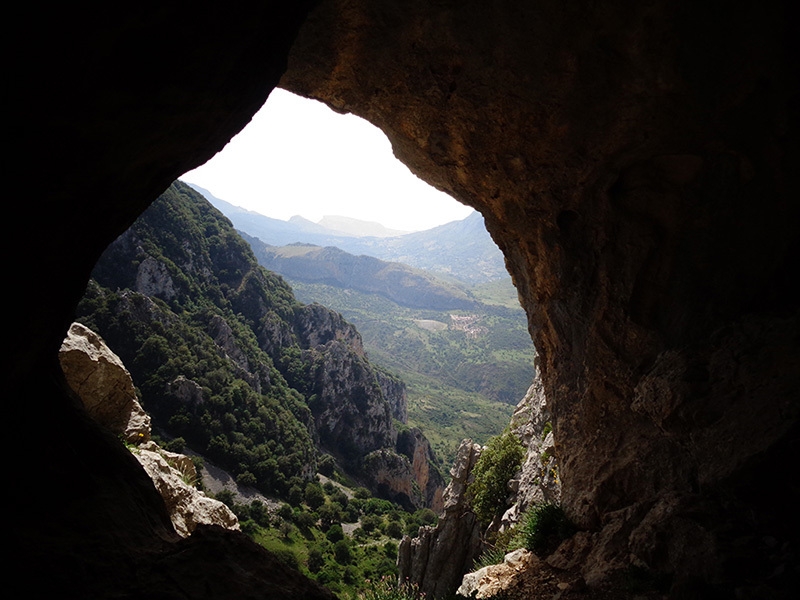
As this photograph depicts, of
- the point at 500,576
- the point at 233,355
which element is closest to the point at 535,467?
the point at 500,576

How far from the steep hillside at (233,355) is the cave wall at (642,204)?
67.3 metres

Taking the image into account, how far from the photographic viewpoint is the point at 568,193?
27.7 ft

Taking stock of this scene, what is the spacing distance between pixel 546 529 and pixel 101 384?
41.0 feet

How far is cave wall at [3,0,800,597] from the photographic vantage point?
434cm

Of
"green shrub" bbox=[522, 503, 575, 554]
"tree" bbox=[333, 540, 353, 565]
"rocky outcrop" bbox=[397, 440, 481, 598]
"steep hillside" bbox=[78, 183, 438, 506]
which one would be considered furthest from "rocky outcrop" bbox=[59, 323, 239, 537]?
"steep hillside" bbox=[78, 183, 438, 506]

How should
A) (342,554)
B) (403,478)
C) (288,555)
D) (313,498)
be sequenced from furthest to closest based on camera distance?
(403,478) → (313,498) → (342,554) → (288,555)

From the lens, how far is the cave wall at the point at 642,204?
5699mm

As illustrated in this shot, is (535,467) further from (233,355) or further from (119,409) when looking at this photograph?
(233,355)

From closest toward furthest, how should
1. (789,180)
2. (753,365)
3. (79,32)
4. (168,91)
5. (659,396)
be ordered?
1. (79,32)
2. (168,91)
3. (753,365)
4. (789,180)
5. (659,396)

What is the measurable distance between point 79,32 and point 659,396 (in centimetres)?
885

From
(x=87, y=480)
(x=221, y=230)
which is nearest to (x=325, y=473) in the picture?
(x=221, y=230)

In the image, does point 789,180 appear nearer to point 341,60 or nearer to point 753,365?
point 753,365

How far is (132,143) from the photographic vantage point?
4.74 meters

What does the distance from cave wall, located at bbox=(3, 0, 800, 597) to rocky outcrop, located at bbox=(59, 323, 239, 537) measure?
3.89 metres
